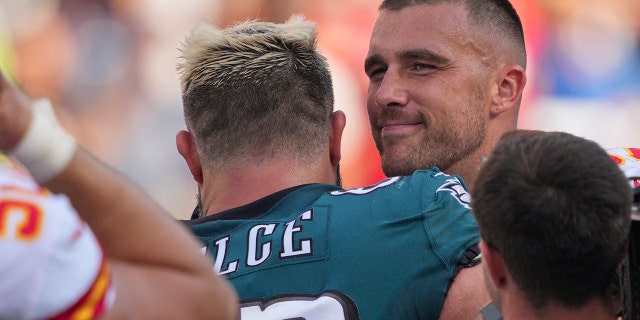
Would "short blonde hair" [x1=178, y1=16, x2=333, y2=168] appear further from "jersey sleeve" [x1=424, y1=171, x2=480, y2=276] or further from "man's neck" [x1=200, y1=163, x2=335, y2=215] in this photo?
"jersey sleeve" [x1=424, y1=171, x2=480, y2=276]

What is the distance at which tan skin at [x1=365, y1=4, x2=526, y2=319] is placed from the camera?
10.9 feet

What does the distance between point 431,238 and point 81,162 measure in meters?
1.16

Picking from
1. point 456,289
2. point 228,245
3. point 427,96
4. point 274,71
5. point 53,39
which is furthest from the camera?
point 53,39

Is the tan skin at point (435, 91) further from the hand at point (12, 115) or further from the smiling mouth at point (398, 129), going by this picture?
the hand at point (12, 115)

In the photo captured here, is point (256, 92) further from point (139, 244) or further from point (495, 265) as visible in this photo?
point (139, 244)

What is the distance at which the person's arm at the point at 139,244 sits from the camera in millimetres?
1236

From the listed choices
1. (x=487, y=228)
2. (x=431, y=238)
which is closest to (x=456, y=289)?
(x=431, y=238)

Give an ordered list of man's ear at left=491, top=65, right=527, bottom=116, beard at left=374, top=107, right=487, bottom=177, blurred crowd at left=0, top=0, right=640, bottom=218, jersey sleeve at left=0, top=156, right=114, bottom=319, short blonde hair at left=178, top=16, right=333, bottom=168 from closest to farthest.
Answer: jersey sleeve at left=0, top=156, right=114, bottom=319
short blonde hair at left=178, top=16, right=333, bottom=168
beard at left=374, top=107, right=487, bottom=177
man's ear at left=491, top=65, right=527, bottom=116
blurred crowd at left=0, top=0, right=640, bottom=218

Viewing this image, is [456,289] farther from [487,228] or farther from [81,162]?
[81,162]

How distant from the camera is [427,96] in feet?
10.8

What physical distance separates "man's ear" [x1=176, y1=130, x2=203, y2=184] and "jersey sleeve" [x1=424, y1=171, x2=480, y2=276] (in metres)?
0.86

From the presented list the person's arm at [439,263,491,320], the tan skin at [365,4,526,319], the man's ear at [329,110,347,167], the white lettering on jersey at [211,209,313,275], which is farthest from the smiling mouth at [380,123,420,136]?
the person's arm at [439,263,491,320]

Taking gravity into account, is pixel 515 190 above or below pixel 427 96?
above

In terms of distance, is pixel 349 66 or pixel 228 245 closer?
pixel 228 245
